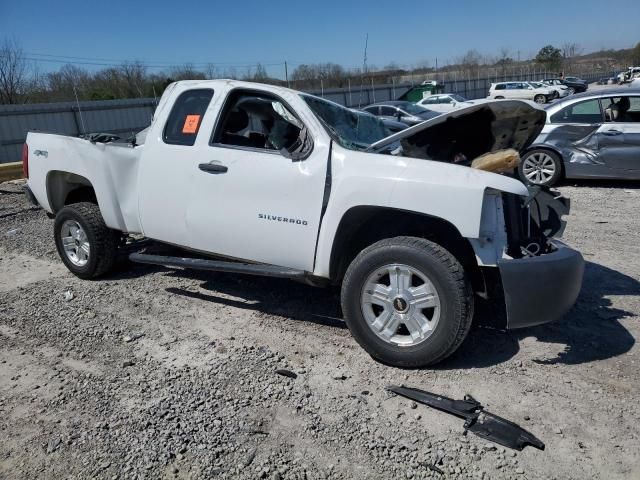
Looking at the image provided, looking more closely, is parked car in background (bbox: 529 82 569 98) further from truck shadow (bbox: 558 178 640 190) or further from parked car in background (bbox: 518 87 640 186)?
parked car in background (bbox: 518 87 640 186)

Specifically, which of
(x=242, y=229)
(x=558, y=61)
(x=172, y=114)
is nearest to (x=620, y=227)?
(x=242, y=229)

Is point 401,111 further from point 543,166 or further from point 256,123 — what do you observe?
point 256,123

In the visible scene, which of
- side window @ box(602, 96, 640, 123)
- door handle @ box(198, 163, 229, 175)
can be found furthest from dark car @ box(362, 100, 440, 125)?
door handle @ box(198, 163, 229, 175)

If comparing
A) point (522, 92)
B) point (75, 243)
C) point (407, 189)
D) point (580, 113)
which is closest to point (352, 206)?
point (407, 189)

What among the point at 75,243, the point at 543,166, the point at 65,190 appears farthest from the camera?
the point at 543,166

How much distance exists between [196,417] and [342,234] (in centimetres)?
157

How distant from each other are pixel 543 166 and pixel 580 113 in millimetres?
1055

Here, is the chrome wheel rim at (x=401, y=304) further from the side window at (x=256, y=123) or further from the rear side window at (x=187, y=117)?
the rear side window at (x=187, y=117)

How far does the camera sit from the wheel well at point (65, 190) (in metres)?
5.68

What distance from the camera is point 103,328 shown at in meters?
4.53

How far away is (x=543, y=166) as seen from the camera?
373 inches

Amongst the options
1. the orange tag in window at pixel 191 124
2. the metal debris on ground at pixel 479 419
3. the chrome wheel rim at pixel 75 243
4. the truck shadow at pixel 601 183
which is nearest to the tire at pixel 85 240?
the chrome wheel rim at pixel 75 243

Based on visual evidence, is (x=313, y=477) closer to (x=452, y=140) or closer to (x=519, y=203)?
(x=519, y=203)

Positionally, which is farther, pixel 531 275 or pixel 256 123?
pixel 256 123
